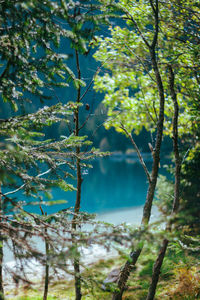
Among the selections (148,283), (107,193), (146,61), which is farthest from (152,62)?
(107,193)

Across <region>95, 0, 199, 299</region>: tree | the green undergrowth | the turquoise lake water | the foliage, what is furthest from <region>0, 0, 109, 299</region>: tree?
the turquoise lake water

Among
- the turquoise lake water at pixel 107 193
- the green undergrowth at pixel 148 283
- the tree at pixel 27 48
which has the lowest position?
the turquoise lake water at pixel 107 193

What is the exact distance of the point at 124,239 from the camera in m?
2.07

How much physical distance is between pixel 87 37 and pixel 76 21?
18cm

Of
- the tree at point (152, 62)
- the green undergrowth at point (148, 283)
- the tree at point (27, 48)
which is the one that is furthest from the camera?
the green undergrowth at point (148, 283)

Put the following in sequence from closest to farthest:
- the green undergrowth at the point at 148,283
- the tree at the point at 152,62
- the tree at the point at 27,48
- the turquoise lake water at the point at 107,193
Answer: the tree at the point at 27,48
the tree at the point at 152,62
the green undergrowth at the point at 148,283
the turquoise lake water at the point at 107,193

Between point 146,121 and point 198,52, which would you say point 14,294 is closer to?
point 146,121

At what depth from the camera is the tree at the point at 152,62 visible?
376 cm

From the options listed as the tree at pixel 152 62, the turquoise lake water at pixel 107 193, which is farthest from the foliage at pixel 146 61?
the turquoise lake water at pixel 107 193

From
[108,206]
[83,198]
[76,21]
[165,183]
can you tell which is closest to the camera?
[76,21]

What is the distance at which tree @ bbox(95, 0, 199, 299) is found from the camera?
3.76 metres

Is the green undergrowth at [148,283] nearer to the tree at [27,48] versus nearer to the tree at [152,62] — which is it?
the tree at [152,62]

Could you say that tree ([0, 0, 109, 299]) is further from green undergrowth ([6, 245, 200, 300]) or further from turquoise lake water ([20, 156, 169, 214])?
turquoise lake water ([20, 156, 169, 214])

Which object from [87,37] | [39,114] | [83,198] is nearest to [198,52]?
[87,37]
